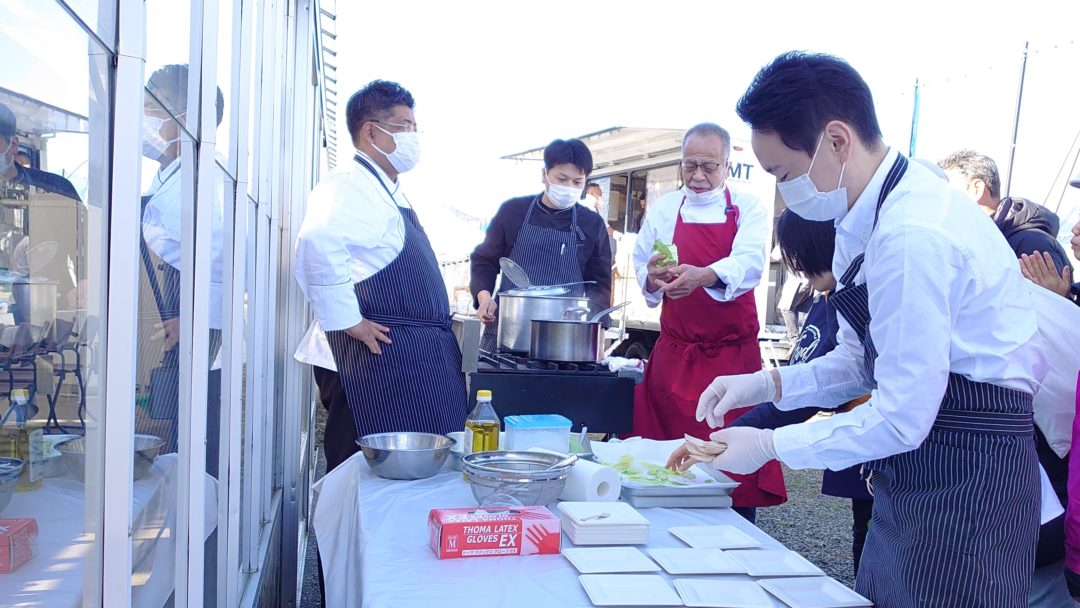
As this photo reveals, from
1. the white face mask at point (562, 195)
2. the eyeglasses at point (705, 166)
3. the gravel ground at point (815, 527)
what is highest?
the eyeglasses at point (705, 166)

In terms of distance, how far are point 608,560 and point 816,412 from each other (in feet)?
4.54

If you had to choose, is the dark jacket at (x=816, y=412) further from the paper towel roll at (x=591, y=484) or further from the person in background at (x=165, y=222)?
the person in background at (x=165, y=222)

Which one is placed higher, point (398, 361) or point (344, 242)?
point (344, 242)

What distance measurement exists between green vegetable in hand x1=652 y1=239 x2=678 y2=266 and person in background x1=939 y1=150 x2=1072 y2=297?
1.10 m

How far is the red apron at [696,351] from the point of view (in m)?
3.38

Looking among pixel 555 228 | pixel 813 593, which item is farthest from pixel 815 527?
pixel 813 593

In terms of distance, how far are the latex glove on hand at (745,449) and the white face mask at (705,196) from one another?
6.78 feet

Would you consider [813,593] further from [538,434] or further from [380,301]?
[380,301]

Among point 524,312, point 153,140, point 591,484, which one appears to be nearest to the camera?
point 153,140

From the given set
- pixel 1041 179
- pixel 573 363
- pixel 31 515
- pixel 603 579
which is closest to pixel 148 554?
pixel 31 515

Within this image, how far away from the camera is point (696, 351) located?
3.42 meters

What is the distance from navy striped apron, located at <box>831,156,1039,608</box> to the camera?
54.4 inches

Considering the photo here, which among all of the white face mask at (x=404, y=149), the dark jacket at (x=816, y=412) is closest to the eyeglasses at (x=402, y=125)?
the white face mask at (x=404, y=149)

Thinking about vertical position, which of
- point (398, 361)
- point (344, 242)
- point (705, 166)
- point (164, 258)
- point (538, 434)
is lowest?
point (538, 434)
